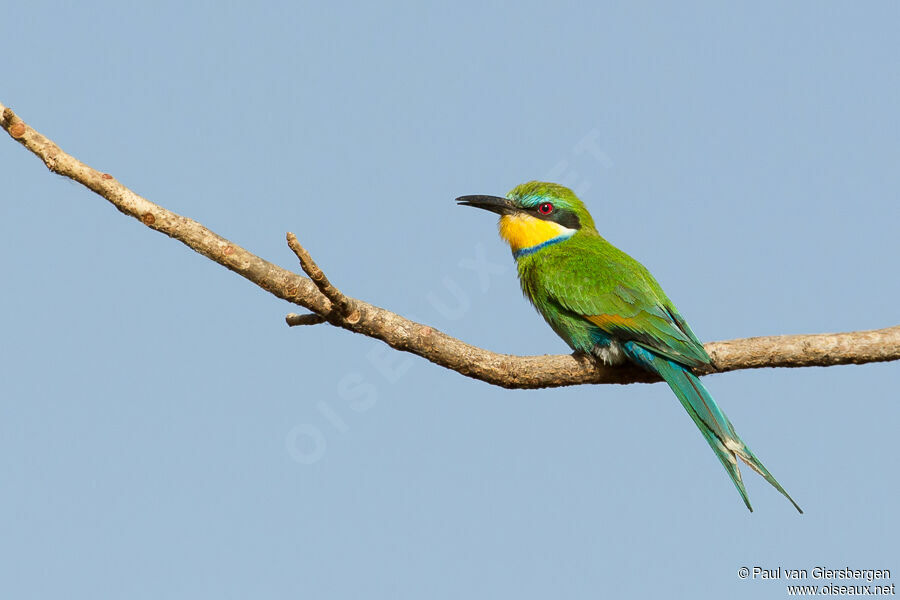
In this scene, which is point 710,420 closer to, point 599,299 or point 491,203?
point 599,299

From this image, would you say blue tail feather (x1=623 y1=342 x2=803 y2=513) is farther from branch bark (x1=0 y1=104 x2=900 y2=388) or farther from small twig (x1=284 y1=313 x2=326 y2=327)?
small twig (x1=284 y1=313 x2=326 y2=327)

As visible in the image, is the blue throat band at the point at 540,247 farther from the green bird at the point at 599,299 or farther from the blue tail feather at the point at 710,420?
the blue tail feather at the point at 710,420

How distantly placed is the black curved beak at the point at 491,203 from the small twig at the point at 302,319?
205 cm

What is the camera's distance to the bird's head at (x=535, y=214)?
17.2 ft

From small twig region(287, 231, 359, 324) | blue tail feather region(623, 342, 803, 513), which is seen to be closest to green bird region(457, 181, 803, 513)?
blue tail feather region(623, 342, 803, 513)

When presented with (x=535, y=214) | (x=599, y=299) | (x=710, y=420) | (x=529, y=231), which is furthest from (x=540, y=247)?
(x=710, y=420)

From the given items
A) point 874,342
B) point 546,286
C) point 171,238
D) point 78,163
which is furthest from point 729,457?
point 78,163

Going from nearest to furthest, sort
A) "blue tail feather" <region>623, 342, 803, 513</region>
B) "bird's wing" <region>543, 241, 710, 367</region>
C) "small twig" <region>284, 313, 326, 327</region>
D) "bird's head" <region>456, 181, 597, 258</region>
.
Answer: "small twig" <region>284, 313, 326, 327</region>, "blue tail feather" <region>623, 342, 803, 513</region>, "bird's wing" <region>543, 241, 710, 367</region>, "bird's head" <region>456, 181, 597, 258</region>

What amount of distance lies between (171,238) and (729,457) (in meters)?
2.73

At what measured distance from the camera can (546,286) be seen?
15.6 ft

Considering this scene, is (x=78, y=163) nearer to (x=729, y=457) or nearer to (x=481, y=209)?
(x=481, y=209)

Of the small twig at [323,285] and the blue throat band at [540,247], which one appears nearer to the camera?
the small twig at [323,285]

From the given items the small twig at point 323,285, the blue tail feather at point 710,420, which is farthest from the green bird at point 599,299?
the small twig at point 323,285

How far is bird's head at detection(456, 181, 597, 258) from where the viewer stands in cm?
523
